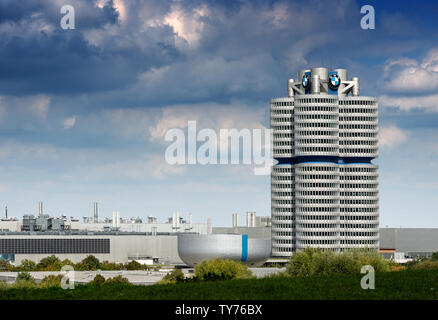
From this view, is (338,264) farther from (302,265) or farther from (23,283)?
(23,283)

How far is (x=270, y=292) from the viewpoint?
93.4 meters

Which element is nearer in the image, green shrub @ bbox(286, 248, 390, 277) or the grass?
the grass

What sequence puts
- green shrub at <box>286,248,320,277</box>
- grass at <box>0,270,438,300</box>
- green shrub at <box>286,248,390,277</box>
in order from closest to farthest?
grass at <box>0,270,438,300</box> → green shrub at <box>286,248,390,277</box> → green shrub at <box>286,248,320,277</box>

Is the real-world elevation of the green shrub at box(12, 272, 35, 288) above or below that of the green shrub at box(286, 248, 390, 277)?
below

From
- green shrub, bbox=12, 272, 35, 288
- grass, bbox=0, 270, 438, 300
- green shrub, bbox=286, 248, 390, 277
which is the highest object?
grass, bbox=0, 270, 438, 300

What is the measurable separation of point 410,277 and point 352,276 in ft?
24.9

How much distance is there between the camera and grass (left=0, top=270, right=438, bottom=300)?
89.4 meters

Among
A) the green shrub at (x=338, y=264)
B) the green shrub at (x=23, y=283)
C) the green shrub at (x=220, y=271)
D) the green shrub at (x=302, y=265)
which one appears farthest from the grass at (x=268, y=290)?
the green shrub at (x=302, y=265)

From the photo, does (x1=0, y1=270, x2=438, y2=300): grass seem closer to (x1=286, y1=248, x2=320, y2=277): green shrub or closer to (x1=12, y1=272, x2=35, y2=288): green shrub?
(x1=12, y1=272, x2=35, y2=288): green shrub

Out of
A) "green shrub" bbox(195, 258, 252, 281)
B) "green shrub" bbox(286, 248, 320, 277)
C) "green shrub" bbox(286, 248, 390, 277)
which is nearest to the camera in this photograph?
"green shrub" bbox(286, 248, 390, 277)

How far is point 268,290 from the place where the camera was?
311 feet

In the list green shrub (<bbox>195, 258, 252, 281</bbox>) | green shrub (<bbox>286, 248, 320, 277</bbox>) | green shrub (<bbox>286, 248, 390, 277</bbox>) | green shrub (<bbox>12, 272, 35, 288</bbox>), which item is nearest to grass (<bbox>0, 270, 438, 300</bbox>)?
green shrub (<bbox>12, 272, 35, 288</bbox>)

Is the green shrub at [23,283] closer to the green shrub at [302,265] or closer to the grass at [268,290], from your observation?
the grass at [268,290]
